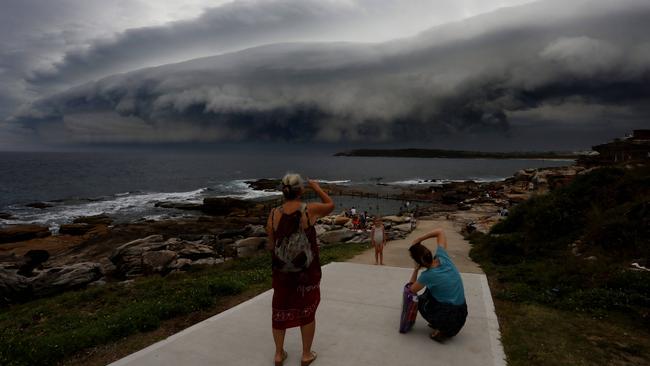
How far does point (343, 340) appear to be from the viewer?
5.02 metres

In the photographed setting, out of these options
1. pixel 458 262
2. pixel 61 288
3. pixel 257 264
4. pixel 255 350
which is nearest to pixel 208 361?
pixel 255 350

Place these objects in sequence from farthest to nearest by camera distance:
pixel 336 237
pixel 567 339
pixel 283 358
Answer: pixel 336 237 → pixel 567 339 → pixel 283 358

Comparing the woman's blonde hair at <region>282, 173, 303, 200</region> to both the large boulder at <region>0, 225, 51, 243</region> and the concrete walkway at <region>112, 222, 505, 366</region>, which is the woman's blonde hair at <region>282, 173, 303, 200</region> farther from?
the large boulder at <region>0, 225, 51, 243</region>

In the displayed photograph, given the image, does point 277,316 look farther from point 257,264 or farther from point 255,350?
point 257,264

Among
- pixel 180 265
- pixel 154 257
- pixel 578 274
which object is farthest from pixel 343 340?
pixel 154 257

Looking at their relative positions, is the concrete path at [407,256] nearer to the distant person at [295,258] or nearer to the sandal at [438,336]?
the sandal at [438,336]

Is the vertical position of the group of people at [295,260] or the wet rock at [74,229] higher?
the group of people at [295,260]

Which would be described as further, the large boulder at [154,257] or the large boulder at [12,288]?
the large boulder at [154,257]

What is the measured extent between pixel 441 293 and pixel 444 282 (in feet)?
0.54

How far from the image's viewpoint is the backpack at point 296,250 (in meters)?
3.95

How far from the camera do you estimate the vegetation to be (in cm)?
519

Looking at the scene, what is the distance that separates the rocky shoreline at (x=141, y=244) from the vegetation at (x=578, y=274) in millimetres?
6627

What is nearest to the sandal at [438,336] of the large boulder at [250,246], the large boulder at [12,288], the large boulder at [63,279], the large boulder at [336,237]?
the large boulder at [63,279]

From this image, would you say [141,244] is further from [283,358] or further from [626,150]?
[626,150]
